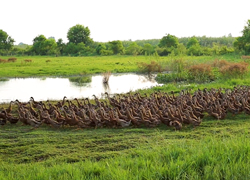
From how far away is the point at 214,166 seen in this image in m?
4.47

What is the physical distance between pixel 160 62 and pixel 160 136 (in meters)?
20.1

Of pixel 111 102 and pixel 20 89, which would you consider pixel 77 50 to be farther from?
pixel 111 102

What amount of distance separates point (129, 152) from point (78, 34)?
59.3m

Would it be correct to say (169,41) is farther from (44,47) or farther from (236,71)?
(236,71)

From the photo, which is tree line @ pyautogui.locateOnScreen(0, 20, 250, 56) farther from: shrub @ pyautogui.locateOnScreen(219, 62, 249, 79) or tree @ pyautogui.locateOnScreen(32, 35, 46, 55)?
shrub @ pyautogui.locateOnScreen(219, 62, 249, 79)

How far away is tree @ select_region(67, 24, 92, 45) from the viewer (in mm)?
63125

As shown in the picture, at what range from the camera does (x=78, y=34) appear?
207 ft

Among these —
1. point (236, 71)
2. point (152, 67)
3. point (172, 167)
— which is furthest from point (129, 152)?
point (152, 67)

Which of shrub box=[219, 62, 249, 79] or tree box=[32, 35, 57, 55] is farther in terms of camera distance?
tree box=[32, 35, 57, 55]

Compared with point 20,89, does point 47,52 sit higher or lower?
higher

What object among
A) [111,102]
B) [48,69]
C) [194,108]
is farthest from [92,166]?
[48,69]

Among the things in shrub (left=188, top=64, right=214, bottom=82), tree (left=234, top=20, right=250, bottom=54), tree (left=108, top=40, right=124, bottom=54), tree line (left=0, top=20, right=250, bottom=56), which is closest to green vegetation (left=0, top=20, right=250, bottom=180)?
shrub (left=188, top=64, right=214, bottom=82)

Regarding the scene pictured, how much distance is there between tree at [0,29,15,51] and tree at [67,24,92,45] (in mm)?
11564

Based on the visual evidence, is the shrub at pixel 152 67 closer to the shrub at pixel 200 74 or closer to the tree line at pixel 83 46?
the shrub at pixel 200 74
